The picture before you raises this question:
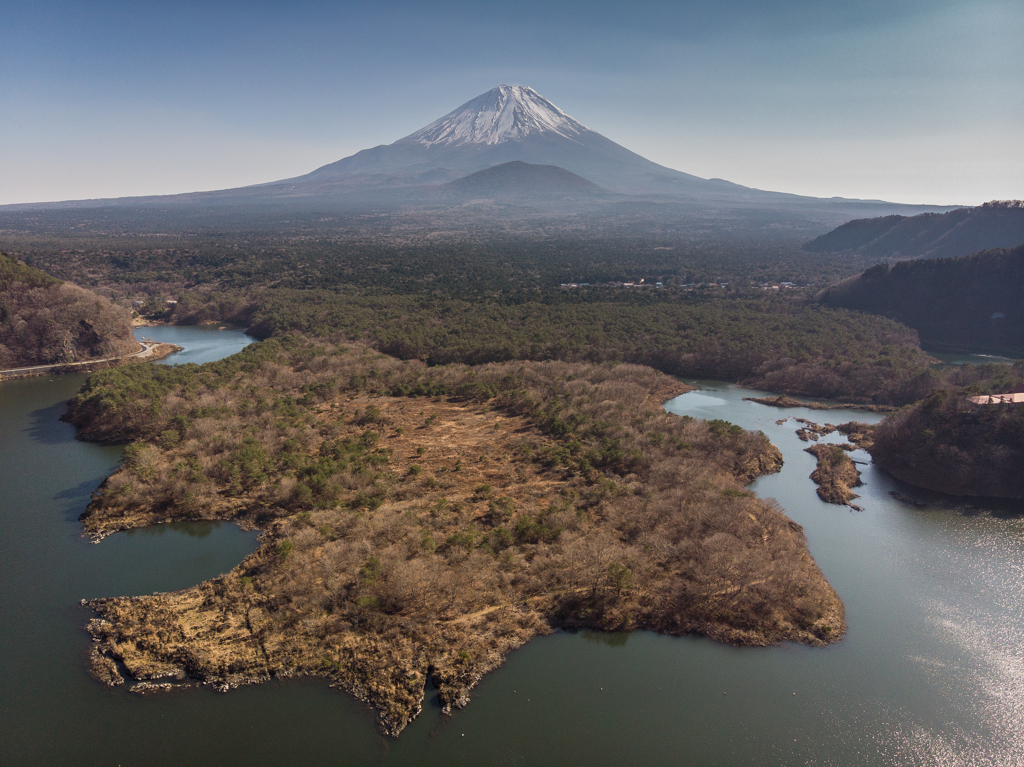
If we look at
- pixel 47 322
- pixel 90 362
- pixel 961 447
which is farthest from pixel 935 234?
pixel 47 322

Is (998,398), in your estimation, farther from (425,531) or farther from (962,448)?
(425,531)

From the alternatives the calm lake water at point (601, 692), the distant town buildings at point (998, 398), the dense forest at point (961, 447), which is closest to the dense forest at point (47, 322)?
the calm lake water at point (601, 692)

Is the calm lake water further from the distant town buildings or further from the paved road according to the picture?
the paved road

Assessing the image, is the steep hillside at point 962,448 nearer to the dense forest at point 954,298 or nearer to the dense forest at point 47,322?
the dense forest at point 954,298

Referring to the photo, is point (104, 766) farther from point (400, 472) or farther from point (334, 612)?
point (400, 472)

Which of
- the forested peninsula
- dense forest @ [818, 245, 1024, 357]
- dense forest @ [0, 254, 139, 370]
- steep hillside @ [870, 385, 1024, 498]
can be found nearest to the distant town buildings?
steep hillside @ [870, 385, 1024, 498]

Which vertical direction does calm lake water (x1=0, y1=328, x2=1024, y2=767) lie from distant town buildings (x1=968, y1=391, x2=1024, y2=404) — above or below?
below
